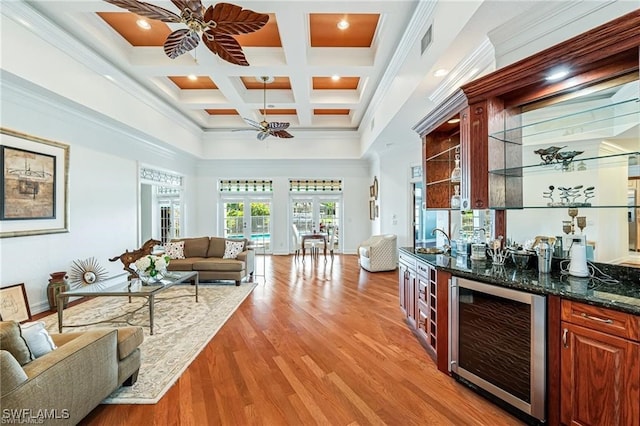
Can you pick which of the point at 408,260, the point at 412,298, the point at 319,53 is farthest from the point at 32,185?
the point at 412,298

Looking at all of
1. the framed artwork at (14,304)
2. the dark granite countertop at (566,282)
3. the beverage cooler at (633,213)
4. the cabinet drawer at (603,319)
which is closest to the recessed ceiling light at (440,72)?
the beverage cooler at (633,213)

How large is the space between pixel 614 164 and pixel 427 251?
1.81 m

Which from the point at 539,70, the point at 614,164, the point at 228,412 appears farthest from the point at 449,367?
the point at 539,70

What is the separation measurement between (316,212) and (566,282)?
25.5 ft

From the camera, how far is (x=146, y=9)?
2.53 metres

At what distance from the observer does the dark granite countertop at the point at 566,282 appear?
1574mm

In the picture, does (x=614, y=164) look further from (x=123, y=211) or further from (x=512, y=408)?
(x=123, y=211)

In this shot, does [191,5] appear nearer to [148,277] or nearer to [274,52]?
[274,52]

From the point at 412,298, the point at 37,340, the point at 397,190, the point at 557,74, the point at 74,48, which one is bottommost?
the point at 412,298

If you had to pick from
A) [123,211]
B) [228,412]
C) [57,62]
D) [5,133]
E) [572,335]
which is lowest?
[228,412]

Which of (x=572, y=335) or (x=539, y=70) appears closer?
(x=572, y=335)

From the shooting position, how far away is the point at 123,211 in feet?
18.7

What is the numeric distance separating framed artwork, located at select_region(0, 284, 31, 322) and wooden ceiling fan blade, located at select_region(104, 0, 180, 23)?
12.1 feet

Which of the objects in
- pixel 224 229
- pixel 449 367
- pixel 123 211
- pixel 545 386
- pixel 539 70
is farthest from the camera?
pixel 224 229
